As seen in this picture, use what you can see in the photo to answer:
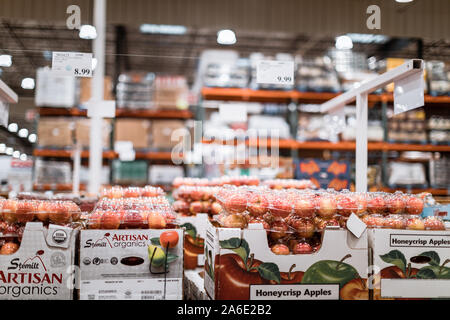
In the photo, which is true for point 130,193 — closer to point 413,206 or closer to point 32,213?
point 32,213

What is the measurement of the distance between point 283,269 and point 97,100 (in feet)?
9.24

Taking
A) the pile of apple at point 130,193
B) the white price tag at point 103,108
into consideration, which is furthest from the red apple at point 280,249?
the white price tag at point 103,108

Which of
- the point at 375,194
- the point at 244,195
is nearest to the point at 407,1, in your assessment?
the point at 375,194

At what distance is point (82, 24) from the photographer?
8.61 feet

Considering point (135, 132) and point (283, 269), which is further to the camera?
point (135, 132)

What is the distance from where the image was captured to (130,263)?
1.50 metres

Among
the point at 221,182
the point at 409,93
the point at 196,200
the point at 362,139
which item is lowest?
the point at 196,200

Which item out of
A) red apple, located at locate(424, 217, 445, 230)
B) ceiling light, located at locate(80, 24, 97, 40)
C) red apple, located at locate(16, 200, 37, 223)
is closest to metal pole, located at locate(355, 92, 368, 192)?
red apple, located at locate(424, 217, 445, 230)

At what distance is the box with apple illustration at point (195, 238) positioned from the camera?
9.00ft

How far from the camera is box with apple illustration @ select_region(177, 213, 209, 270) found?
2744 mm

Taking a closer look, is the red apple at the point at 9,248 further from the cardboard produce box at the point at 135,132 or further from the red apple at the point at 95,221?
the cardboard produce box at the point at 135,132

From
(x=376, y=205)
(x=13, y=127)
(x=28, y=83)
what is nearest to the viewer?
(x=376, y=205)

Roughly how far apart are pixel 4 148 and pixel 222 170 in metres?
3.05

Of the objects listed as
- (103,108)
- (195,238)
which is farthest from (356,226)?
(103,108)
